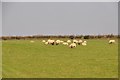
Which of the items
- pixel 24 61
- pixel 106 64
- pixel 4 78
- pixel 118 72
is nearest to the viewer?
pixel 4 78

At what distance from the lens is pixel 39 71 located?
59.5ft

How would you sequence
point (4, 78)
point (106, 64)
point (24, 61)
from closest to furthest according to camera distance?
point (4, 78)
point (106, 64)
point (24, 61)

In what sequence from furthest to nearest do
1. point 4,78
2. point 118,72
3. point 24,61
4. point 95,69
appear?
point 24,61 → point 95,69 → point 118,72 → point 4,78

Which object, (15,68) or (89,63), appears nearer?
(15,68)

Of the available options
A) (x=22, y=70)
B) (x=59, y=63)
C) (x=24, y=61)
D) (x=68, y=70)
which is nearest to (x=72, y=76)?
(x=68, y=70)

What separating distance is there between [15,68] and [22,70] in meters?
0.81

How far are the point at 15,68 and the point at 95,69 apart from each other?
4492 mm

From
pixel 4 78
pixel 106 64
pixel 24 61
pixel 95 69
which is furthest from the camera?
pixel 24 61

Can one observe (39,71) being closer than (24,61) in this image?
Yes

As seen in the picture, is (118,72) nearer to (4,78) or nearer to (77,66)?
(77,66)

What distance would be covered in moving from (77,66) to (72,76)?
131 inches

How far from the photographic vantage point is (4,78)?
628 inches

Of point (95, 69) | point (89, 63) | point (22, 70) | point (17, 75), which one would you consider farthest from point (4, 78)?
point (89, 63)

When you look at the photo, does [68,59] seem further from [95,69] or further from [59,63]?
[95,69]
